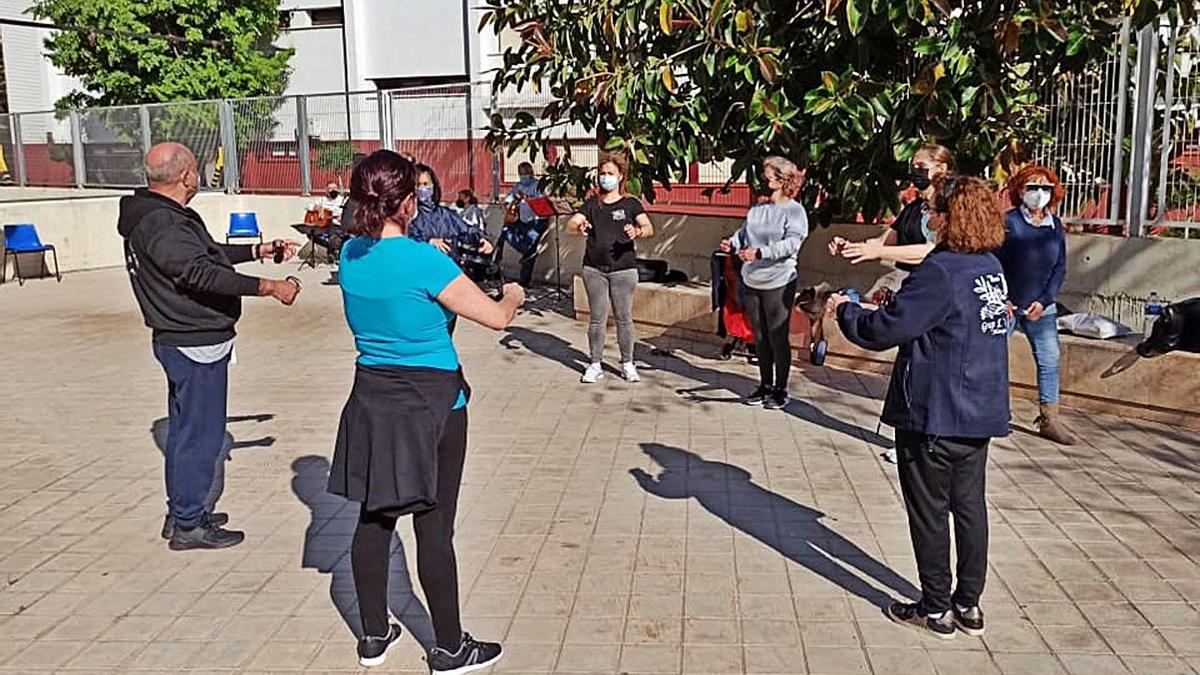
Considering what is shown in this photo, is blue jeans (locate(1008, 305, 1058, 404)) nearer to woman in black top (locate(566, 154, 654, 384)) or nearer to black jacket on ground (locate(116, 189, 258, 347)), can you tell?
woman in black top (locate(566, 154, 654, 384))

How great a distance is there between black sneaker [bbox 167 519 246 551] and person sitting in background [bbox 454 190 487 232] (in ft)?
32.6

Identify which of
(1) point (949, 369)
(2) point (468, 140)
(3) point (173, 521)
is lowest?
(3) point (173, 521)

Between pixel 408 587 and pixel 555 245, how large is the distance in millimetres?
10193

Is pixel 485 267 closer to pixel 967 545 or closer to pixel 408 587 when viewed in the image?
pixel 408 587

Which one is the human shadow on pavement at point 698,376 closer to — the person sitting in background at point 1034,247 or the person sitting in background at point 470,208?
the person sitting in background at point 1034,247

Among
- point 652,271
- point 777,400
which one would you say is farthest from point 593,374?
point 652,271

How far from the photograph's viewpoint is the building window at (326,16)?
30.1 m

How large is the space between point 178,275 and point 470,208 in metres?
10.5

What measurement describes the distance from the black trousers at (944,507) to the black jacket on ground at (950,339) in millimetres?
85

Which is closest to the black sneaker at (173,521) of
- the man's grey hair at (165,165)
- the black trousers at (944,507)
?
the man's grey hair at (165,165)

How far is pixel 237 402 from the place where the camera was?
27.6 feet

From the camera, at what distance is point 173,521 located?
530cm

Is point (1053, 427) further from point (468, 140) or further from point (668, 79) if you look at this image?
point (468, 140)

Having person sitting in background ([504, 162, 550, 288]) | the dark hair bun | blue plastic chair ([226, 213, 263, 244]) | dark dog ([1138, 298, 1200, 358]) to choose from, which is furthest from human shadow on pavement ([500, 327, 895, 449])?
blue plastic chair ([226, 213, 263, 244])
